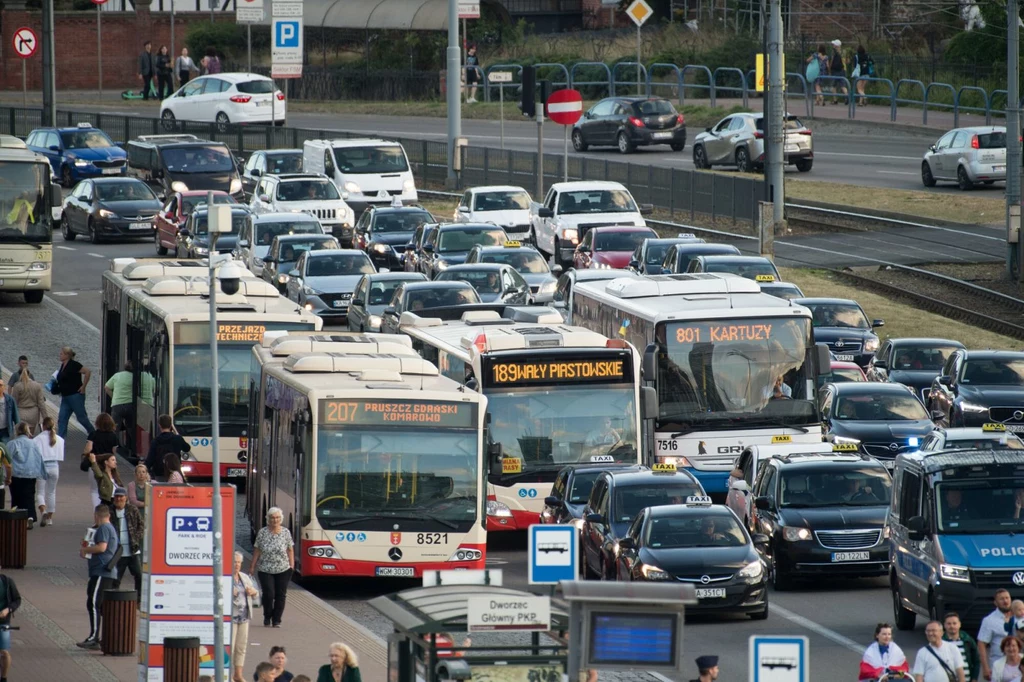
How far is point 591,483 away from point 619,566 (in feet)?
8.84

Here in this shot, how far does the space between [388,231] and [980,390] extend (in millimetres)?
19167

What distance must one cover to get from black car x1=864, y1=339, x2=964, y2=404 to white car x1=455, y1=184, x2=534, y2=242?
14431mm

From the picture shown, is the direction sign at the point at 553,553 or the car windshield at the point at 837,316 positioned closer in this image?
the direction sign at the point at 553,553

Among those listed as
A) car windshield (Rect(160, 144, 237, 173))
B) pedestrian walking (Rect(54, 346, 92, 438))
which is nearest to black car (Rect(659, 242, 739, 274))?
pedestrian walking (Rect(54, 346, 92, 438))

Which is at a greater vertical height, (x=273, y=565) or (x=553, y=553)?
(x=553, y=553)

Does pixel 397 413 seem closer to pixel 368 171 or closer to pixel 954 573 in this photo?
pixel 954 573

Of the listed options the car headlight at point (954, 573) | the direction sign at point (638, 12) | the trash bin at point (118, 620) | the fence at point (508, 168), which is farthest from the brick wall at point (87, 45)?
the car headlight at point (954, 573)

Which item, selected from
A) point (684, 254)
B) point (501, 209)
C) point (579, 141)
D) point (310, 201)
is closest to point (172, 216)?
point (310, 201)

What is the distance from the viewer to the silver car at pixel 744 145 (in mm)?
54812

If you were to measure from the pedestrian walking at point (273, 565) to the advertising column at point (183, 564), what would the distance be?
2.44 metres

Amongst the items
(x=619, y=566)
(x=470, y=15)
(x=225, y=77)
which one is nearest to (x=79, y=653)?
(x=619, y=566)

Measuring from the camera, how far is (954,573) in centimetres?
1897

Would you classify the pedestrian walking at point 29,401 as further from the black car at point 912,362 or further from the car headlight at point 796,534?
the black car at point 912,362

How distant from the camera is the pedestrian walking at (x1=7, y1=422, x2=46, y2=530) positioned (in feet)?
77.9
